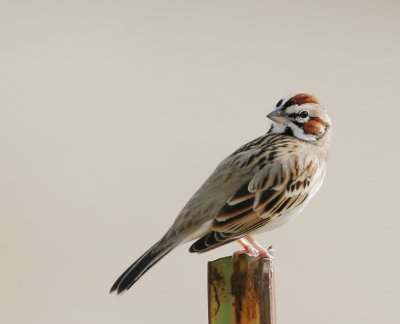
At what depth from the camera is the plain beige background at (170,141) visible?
295 inches

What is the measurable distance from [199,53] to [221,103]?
64 centimetres

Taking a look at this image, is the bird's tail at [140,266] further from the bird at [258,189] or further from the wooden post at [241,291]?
the wooden post at [241,291]

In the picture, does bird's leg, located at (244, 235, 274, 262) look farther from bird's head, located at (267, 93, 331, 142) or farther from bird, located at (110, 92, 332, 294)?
bird's head, located at (267, 93, 331, 142)

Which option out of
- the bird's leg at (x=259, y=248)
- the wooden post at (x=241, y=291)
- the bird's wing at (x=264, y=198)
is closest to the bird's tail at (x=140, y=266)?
the bird's wing at (x=264, y=198)

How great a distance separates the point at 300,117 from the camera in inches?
222

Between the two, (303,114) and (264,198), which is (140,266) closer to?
(264,198)

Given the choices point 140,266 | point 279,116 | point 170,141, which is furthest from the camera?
point 170,141

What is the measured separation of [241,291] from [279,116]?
1.84m

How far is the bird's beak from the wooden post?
1.67 m

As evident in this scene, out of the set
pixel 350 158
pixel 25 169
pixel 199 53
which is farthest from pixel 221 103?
pixel 25 169

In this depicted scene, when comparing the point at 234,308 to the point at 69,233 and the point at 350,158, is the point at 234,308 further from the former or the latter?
the point at 350,158

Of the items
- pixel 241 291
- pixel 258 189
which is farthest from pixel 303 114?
pixel 241 291

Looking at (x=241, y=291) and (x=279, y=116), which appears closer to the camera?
(x=241, y=291)

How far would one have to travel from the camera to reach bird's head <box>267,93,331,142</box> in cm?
560
